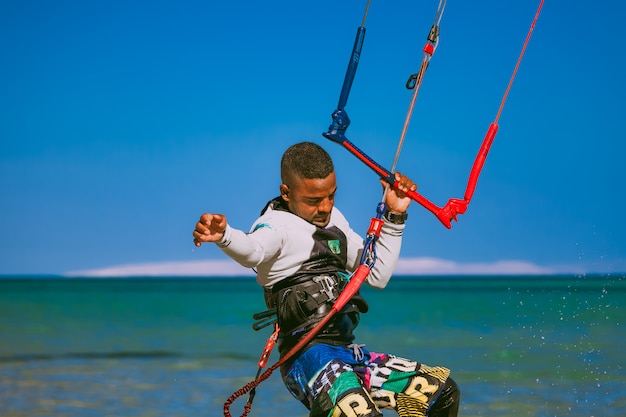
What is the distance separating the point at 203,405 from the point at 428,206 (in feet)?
17.1

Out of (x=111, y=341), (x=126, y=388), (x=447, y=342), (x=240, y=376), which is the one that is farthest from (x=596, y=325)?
(x=126, y=388)

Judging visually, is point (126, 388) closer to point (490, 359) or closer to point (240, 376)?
point (240, 376)

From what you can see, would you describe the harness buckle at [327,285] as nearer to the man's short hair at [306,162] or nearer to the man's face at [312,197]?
the man's face at [312,197]

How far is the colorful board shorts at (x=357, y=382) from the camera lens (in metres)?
3.96

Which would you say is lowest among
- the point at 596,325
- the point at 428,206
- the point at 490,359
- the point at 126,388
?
the point at 126,388

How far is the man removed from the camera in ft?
13.7

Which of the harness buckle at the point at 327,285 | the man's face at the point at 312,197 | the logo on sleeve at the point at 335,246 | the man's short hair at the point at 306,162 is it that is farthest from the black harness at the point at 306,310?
the man's short hair at the point at 306,162

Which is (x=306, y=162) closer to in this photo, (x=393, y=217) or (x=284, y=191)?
(x=284, y=191)

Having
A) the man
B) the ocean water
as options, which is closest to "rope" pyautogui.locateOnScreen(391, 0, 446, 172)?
the man

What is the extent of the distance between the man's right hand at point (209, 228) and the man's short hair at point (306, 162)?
0.56 meters

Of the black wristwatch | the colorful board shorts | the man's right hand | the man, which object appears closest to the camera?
→ the man's right hand

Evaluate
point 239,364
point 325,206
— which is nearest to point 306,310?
point 325,206

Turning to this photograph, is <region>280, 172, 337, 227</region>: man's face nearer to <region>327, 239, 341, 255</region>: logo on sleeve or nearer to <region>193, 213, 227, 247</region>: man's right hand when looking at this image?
<region>327, 239, 341, 255</region>: logo on sleeve

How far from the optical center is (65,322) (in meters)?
23.1
